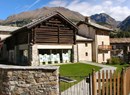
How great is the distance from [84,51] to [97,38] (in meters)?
3.59

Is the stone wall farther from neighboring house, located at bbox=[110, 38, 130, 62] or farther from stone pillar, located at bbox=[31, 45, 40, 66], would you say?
neighboring house, located at bbox=[110, 38, 130, 62]

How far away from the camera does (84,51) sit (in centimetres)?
4703

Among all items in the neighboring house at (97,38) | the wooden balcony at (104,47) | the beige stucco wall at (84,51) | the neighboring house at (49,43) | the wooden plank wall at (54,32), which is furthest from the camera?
the wooden balcony at (104,47)

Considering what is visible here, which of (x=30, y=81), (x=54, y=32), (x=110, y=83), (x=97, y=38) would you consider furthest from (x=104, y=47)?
(x=30, y=81)

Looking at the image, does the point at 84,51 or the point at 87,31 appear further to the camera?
the point at 87,31

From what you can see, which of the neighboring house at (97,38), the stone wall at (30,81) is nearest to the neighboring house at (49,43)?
the neighboring house at (97,38)

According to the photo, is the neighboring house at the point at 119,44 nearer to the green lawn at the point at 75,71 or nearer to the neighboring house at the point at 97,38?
the neighboring house at the point at 97,38

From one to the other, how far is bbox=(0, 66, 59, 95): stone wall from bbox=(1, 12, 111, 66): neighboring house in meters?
27.6

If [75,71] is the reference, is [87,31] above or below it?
above

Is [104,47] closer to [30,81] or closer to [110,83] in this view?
[110,83]

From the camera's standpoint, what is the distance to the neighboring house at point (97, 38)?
48.5 meters

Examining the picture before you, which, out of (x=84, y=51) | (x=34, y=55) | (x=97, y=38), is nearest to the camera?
(x=34, y=55)

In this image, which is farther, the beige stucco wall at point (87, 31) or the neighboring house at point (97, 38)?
the beige stucco wall at point (87, 31)

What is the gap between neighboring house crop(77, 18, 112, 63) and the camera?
4853cm
